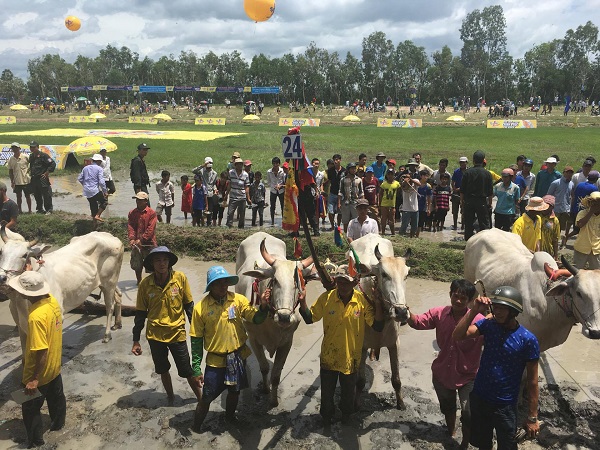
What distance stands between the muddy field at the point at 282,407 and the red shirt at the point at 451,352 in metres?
0.83

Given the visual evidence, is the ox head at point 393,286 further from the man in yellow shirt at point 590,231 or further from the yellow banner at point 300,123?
the yellow banner at point 300,123

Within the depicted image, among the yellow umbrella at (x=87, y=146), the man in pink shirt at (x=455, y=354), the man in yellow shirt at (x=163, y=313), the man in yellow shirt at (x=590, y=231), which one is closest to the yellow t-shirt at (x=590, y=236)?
the man in yellow shirt at (x=590, y=231)

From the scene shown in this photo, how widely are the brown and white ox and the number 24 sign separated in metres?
1.45

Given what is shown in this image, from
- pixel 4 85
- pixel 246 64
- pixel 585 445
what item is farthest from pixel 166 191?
pixel 4 85

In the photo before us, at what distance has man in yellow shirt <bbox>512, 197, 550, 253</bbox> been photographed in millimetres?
7031

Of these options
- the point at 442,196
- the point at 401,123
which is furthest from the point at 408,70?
the point at 442,196

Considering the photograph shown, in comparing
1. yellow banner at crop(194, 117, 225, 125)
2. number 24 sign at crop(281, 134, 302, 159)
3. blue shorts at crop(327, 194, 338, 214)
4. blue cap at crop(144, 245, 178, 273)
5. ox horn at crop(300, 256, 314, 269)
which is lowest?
blue shorts at crop(327, 194, 338, 214)

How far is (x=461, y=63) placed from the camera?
9294 cm

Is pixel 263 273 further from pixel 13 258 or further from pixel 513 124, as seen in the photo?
pixel 513 124

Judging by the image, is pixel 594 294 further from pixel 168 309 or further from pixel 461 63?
pixel 461 63

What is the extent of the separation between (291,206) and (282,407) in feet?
18.3

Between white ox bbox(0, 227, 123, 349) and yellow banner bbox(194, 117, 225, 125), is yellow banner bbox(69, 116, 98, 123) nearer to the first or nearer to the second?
yellow banner bbox(194, 117, 225, 125)

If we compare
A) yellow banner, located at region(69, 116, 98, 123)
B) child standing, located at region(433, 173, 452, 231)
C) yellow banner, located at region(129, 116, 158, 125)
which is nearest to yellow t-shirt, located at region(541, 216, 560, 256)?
child standing, located at region(433, 173, 452, 231)

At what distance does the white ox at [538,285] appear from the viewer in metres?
4.72
